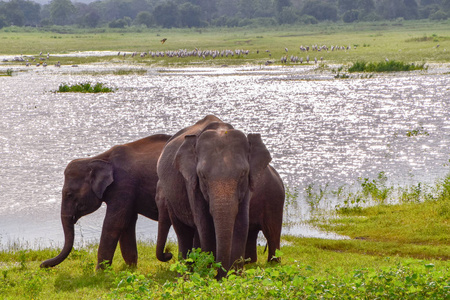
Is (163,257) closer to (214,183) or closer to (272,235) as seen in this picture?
(272,235)

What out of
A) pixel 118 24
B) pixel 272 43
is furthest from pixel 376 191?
pixel 118 24

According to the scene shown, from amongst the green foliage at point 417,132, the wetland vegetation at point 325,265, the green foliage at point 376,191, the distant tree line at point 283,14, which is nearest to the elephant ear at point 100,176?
the wetland vegetation at point 325,265

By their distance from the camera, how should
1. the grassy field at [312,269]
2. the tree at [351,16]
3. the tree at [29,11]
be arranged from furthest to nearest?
the tree at [29,11] → the tree at [351,16] → the grassy field at [312,269]

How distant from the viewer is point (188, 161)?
27.9ft

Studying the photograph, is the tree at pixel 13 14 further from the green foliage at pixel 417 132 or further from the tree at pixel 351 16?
the green foliage at pixel 417 132

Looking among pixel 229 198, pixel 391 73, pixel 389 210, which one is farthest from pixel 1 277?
pixel 391 73

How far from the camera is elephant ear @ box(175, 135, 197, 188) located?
8.43m

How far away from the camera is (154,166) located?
10742mm

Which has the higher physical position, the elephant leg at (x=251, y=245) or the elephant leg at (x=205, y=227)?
the elephant leg at (x=205, y=227)

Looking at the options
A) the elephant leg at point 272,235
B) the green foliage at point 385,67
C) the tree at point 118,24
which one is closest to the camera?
the elephant leg at point 272,235

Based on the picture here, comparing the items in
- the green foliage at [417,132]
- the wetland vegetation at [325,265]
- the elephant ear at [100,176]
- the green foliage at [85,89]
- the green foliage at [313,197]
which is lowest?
the green foliage at [85,89]

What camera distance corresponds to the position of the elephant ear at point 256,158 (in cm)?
841

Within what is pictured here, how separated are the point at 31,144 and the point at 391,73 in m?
33.1

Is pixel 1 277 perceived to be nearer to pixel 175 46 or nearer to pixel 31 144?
pixel 31 144
